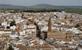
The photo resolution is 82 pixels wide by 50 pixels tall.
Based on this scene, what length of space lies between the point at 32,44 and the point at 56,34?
6.75m

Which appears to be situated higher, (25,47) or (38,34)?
(25,47)

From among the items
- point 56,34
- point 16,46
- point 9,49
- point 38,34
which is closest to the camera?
point 9,49

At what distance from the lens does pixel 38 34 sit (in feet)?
98.2

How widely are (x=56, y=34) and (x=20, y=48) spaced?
8.23 m

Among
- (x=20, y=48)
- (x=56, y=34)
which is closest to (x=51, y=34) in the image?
(x=56, y=34)

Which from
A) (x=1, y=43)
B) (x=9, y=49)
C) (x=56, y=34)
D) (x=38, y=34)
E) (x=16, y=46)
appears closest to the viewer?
(x=9, y=49)

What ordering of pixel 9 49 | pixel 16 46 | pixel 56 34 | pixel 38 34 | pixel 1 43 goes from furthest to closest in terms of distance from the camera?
1. pixel 38 34
2. pixel 56 34
3. pixel 1 43
4. pixel 16 46
5. pixel 9 49

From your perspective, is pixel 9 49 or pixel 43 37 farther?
pixel 43 37

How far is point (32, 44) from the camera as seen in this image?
20672mm

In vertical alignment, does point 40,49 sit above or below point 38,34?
above

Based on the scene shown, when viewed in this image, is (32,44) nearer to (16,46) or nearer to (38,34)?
(16,46)

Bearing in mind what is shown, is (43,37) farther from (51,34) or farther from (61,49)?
(61,49)

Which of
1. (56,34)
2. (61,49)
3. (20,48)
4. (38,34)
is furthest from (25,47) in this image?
(38,34)

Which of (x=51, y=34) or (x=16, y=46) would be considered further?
(x=51, y=34)
